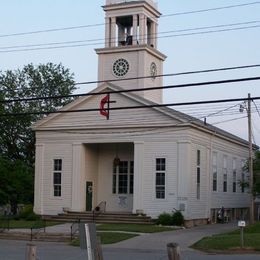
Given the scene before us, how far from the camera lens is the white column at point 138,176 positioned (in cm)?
4100

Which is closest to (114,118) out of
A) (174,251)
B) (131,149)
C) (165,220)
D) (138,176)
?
(131,149)

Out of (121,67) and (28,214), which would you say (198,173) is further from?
(28,214)

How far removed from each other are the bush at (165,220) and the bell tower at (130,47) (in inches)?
397

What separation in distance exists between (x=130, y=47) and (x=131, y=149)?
24.7 ft

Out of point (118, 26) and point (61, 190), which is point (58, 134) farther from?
point (118, 26)

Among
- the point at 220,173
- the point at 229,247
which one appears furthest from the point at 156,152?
the point at 229,247

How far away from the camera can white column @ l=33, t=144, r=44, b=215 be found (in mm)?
44031

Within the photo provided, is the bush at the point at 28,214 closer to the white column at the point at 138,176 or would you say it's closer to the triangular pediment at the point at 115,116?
the triangular pediment at the point at 115,116

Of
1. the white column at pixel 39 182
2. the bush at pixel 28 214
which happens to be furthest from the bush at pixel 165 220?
the white column at pixel 39 182

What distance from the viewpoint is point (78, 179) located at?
4303 cm

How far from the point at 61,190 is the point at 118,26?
44.2 feet

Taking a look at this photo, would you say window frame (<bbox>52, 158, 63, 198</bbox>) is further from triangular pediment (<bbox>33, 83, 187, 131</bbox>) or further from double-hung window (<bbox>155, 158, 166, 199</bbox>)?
double-hung window (<bbox>155, 158, 166, 199</bbox>)

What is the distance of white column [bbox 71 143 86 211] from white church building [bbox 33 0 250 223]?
67 mm

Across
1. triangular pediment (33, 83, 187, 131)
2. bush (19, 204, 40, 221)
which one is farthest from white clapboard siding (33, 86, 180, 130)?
bush (19, 204, 40, 221)
